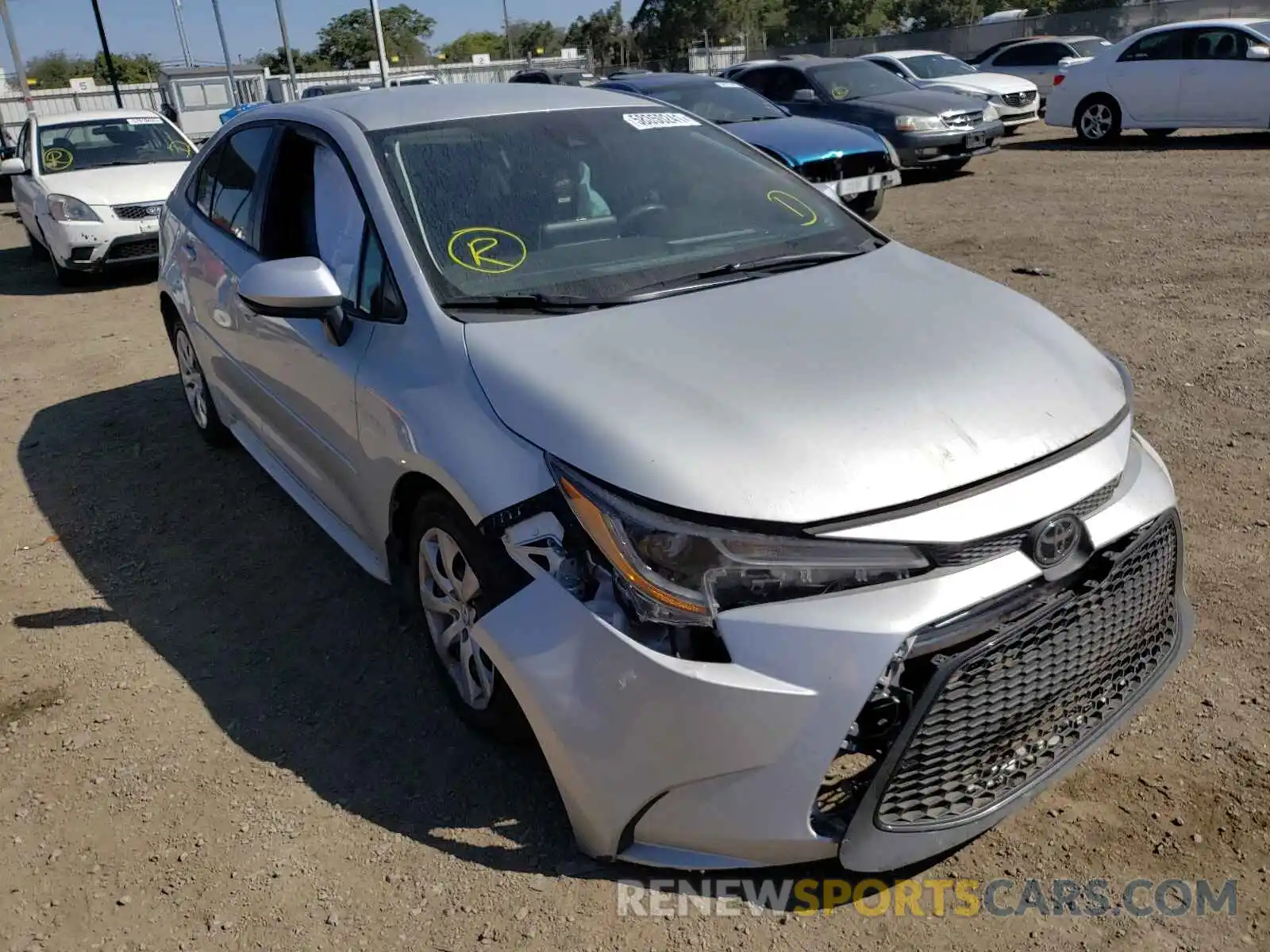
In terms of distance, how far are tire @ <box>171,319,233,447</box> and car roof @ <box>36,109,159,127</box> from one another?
7116 mm

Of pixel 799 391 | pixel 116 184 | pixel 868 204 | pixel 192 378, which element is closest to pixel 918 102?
pixel 868 204

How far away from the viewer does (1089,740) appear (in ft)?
8.05

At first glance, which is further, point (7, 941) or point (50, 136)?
point (50, 136)

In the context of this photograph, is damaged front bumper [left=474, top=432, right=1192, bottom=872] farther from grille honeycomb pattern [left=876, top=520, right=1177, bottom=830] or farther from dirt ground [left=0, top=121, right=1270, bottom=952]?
dirt ground [left=0, top=121, right=1270, bottom=952]

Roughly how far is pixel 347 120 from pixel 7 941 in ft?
8.36

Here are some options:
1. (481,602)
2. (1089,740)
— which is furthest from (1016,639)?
(481,602)

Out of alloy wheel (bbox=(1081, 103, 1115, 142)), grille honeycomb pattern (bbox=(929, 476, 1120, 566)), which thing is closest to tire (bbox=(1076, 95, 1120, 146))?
alloy wheel (bbox=(1081, 103, 1115, 142))

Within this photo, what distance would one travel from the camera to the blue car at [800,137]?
32.3 feet

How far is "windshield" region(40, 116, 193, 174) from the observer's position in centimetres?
1084

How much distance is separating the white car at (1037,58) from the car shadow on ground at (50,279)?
16.4m

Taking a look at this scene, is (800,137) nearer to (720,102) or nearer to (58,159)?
(720,102)

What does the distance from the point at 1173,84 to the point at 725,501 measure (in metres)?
14.8

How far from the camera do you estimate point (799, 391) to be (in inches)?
95.7

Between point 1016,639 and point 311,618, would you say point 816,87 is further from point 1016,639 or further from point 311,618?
point 1016,639
